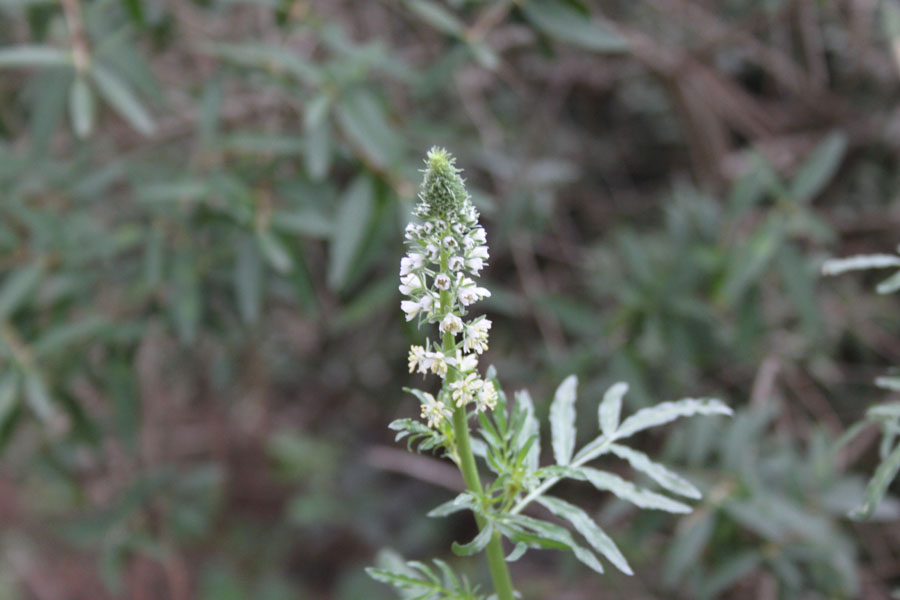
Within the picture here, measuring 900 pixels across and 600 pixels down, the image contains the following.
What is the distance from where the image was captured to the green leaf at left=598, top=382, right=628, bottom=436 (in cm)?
139

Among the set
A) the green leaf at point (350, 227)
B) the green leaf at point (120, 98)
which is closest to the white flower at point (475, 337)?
the green leaf at point (350, 227)

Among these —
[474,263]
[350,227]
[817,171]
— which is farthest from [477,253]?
[817,171]

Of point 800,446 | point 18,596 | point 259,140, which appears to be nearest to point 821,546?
point 800,446

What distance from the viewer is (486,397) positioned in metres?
1.12

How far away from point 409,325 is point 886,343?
224cm

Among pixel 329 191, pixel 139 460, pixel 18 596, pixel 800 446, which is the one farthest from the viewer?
pixel 18 596

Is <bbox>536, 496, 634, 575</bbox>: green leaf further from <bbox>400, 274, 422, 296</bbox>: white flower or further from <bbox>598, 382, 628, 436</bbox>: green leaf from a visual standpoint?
<bbox>400, 274, 422, 296</bbox>: white flower

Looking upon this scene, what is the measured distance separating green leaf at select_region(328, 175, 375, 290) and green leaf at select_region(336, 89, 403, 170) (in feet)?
0.33

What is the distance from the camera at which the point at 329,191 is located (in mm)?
3029

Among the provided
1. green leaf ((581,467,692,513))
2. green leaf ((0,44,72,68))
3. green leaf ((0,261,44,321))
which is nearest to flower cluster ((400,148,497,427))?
green leaf ((581,467,692,513))

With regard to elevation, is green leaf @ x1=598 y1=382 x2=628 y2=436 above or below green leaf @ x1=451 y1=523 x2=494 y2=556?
above

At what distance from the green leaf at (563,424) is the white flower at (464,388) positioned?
271 millimetres

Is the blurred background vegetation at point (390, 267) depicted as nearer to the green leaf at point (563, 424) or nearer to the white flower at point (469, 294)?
the green leaf at point (563, 424)

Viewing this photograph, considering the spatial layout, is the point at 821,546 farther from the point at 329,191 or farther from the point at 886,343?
the point at 329,191
